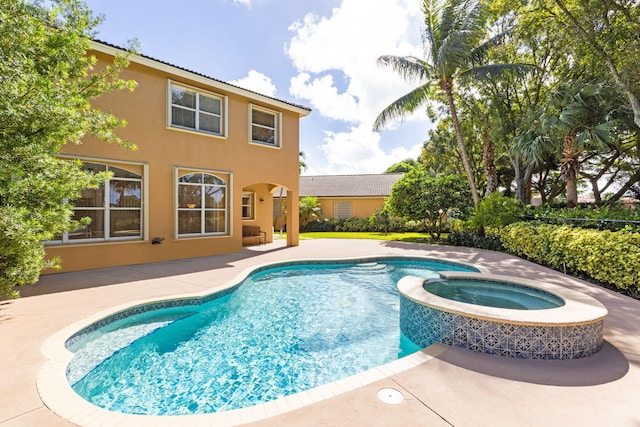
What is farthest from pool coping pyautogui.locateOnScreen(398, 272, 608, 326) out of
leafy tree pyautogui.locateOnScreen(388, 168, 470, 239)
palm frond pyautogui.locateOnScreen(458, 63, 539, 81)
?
palm frond pyautogui.locateOnScreen(458, 63, 539, 81)

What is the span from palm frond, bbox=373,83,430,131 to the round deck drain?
16.8 m

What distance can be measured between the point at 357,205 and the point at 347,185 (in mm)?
3860

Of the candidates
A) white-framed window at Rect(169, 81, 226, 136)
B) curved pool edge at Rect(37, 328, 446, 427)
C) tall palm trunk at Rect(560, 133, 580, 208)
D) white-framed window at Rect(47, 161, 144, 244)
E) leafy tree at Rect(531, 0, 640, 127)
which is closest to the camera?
curved pool edge at Rect(37, 328, 446, 427)

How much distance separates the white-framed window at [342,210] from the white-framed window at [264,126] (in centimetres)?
1512

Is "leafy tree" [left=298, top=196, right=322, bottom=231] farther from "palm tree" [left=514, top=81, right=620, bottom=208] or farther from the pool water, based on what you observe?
the pool water

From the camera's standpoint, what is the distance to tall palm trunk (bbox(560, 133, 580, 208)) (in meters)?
14.5

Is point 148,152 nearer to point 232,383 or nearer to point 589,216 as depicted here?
point 232,383

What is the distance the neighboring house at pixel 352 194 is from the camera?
2870cm

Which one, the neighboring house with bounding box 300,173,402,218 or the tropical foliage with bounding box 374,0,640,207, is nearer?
the tropical foliage with bounding box 374,0,640,207

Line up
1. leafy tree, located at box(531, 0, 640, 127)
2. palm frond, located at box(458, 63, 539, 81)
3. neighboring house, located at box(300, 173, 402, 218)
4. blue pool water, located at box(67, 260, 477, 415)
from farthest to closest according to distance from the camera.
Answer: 1. neighboring house, located at box(300, 173, 402, 218)
2. palm frond, located at box(458, 63, 539, 81)
3. leafy tree, located at box(531, 0, 640, 127)
4. blue pool water, located at box(67, 260, 477, 415)

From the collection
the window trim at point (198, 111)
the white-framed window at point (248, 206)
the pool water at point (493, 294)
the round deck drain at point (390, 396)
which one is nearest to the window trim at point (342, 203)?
the white-framed window at point (248, 206)

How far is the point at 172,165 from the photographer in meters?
11.6

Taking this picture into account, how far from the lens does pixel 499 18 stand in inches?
711

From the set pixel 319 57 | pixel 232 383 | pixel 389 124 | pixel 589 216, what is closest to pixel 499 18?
pixel 389 124
